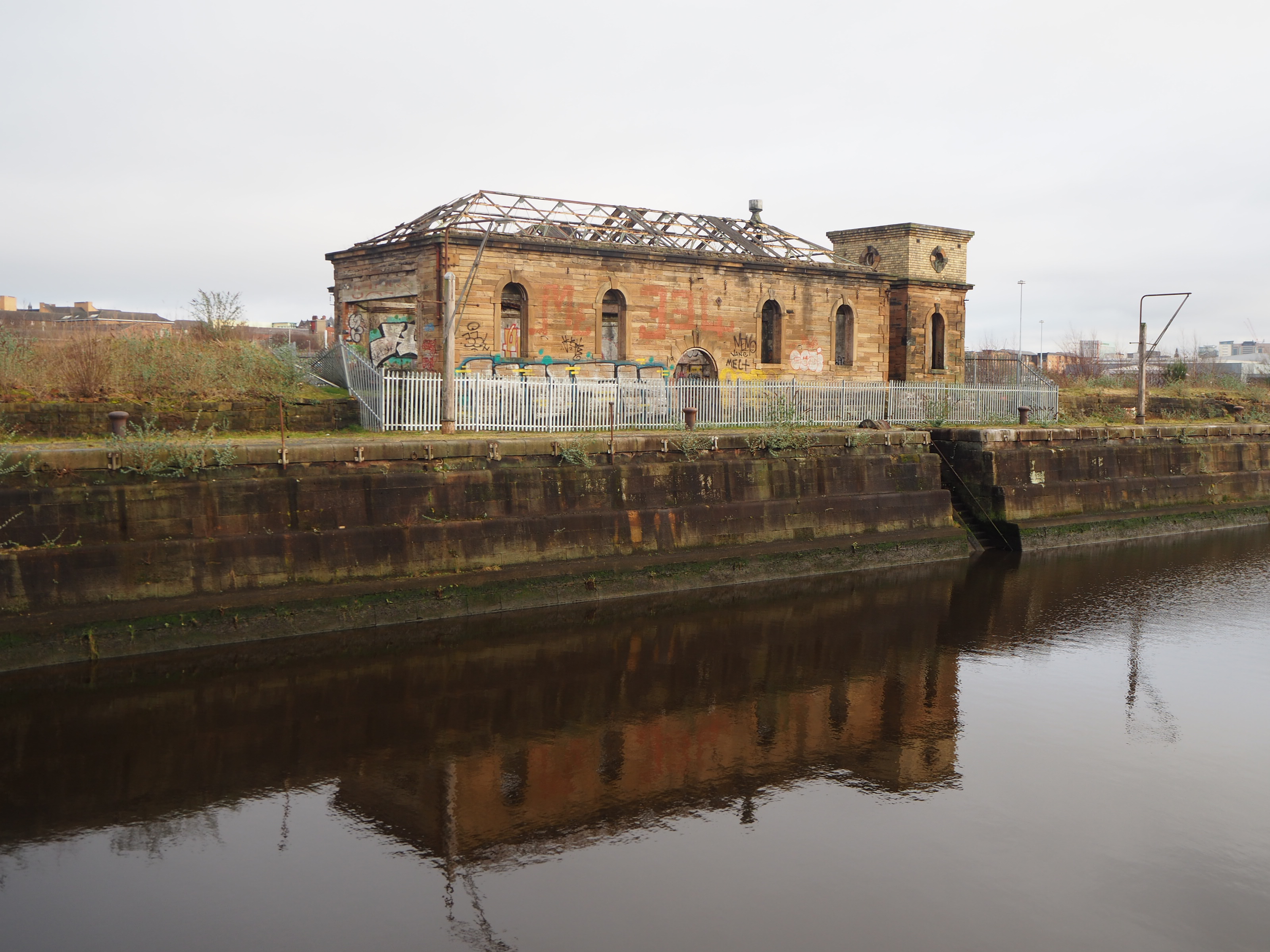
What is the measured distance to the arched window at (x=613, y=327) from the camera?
25.1 metres

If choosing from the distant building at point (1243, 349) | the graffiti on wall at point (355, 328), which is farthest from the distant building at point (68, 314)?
the distant building at point (1243, 349)

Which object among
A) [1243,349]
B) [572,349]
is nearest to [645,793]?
[572,349]

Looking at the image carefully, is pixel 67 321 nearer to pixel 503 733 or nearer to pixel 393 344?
pixel 393 344

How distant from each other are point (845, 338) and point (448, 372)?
47.7 feet

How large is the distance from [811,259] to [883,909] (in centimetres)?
2346

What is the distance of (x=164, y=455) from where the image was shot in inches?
526

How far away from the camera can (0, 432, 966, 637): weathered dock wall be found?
40.8 ft

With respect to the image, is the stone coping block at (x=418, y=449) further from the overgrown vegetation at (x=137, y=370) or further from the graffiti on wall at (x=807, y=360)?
the graffiti on wall at (x=807, y=360)

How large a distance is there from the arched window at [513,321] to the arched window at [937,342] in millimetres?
15003

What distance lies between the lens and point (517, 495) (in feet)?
53.2

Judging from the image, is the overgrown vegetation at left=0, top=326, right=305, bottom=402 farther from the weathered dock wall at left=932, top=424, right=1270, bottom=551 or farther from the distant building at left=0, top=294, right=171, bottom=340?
the weathered dock wall at left=932, top=424, right=1270, bottom=551

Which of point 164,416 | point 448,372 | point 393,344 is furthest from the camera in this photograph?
point 393,344

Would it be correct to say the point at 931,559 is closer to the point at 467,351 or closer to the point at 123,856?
the point at 467,351

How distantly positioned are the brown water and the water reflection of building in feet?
0.15
